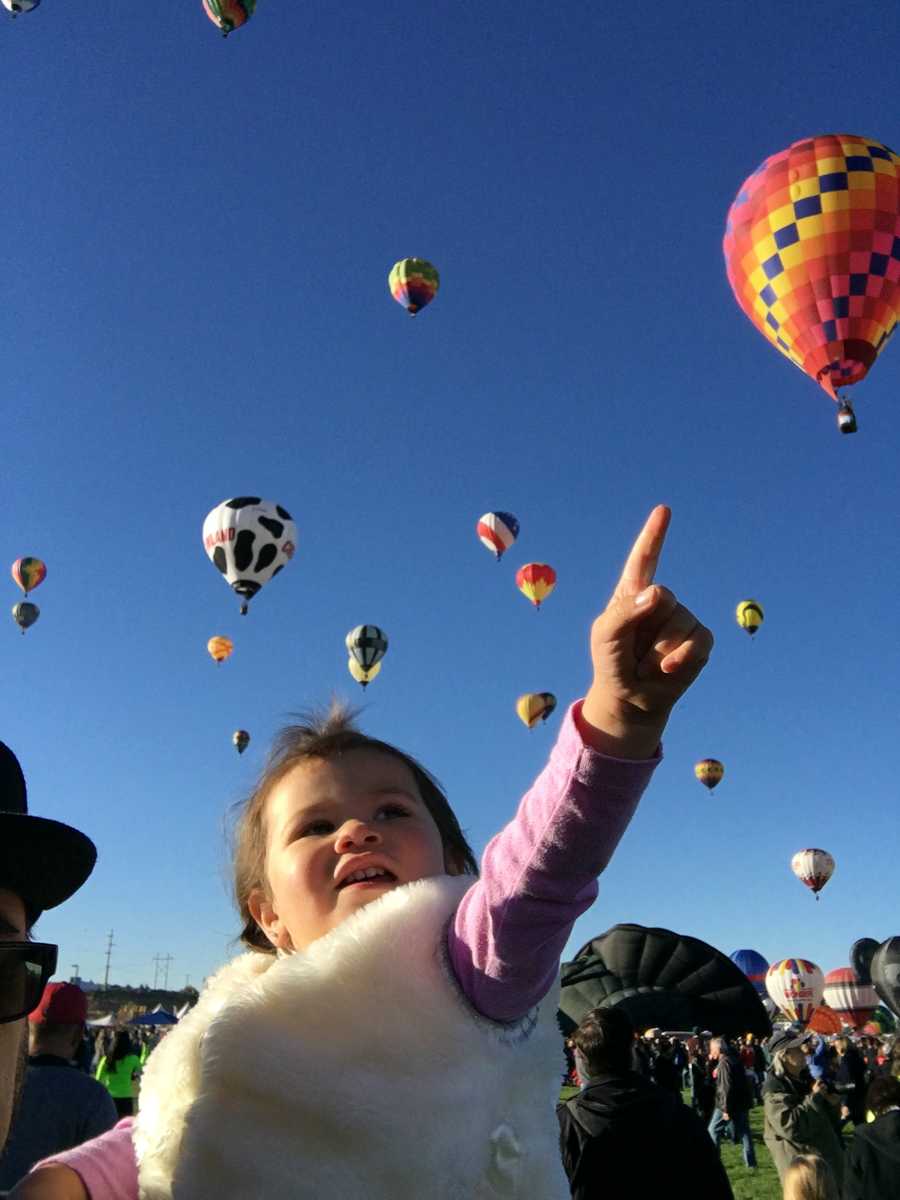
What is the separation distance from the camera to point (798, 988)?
29.6 metres

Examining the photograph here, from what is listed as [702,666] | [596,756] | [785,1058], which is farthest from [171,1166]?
[785,1058]

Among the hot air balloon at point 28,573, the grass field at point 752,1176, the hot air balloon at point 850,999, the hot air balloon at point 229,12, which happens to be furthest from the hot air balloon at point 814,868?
the hot air balloon at point 229,12

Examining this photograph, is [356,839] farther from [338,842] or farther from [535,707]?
[535,707]

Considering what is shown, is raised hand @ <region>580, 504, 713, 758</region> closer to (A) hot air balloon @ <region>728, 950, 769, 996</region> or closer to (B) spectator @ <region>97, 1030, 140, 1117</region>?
(B) spectator @ <region>97, 1030, 140, 1117</region>

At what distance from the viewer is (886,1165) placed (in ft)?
13.4

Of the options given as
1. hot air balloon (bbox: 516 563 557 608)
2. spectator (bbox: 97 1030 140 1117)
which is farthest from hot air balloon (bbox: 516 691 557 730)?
spectator (bbox: 97 1030 140 1117)

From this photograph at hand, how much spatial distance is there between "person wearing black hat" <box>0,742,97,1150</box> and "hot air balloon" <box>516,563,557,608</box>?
23742 millimetres

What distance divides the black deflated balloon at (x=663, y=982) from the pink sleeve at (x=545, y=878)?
2040 centimetres

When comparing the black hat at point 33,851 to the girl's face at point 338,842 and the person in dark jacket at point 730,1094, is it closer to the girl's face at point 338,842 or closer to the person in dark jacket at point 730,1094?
the girl's face at point 338,842

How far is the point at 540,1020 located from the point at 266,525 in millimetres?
18121

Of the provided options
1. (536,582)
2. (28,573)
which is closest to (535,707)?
(536,582)

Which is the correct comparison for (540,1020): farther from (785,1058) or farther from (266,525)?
(266,525)

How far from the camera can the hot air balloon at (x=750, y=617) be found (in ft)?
87.1

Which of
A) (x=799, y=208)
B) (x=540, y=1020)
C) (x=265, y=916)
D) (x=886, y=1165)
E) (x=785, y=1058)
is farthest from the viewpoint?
(x=799, y=208)
